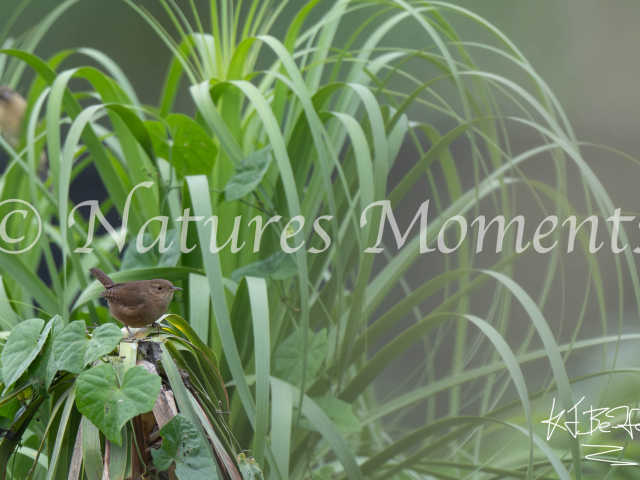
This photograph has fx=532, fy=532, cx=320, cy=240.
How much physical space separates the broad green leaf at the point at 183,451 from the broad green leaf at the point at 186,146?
0.39m

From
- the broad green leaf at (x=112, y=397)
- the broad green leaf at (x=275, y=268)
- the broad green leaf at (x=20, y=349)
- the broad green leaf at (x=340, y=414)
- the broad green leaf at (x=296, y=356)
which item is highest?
the broad green leaf at (x=20, y=349)

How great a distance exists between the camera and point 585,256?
2.77ft

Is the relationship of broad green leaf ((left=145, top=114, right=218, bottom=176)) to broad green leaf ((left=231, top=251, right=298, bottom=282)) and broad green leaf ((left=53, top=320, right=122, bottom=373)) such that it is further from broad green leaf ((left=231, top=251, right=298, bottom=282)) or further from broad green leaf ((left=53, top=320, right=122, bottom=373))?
broad green leaf ((left=53, top=320, right=122, bottom=373))

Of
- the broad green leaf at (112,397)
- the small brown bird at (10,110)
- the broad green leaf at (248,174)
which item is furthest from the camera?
the small brown bird at (10,110)

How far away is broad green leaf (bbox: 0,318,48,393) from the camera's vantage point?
40 centimetres

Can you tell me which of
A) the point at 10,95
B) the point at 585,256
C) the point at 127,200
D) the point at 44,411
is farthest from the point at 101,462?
the point at 10,95

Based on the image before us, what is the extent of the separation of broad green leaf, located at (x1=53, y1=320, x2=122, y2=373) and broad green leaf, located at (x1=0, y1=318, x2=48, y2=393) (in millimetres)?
19

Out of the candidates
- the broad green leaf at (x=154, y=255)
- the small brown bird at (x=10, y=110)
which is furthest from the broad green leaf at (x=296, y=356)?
the small brown bird at (x=10, y=110)

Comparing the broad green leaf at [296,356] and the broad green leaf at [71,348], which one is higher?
the broad green leaf at [71,348]

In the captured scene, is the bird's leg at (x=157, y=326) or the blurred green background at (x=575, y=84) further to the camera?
the blurred green background at (x=575, y=84)

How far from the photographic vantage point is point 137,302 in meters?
0.47

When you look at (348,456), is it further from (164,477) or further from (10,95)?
(10,95)

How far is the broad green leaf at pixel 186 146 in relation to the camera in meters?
0.69

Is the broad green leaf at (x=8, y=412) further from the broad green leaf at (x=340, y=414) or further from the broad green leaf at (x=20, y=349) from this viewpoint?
the broad green leaf at (x=340, y=414)
